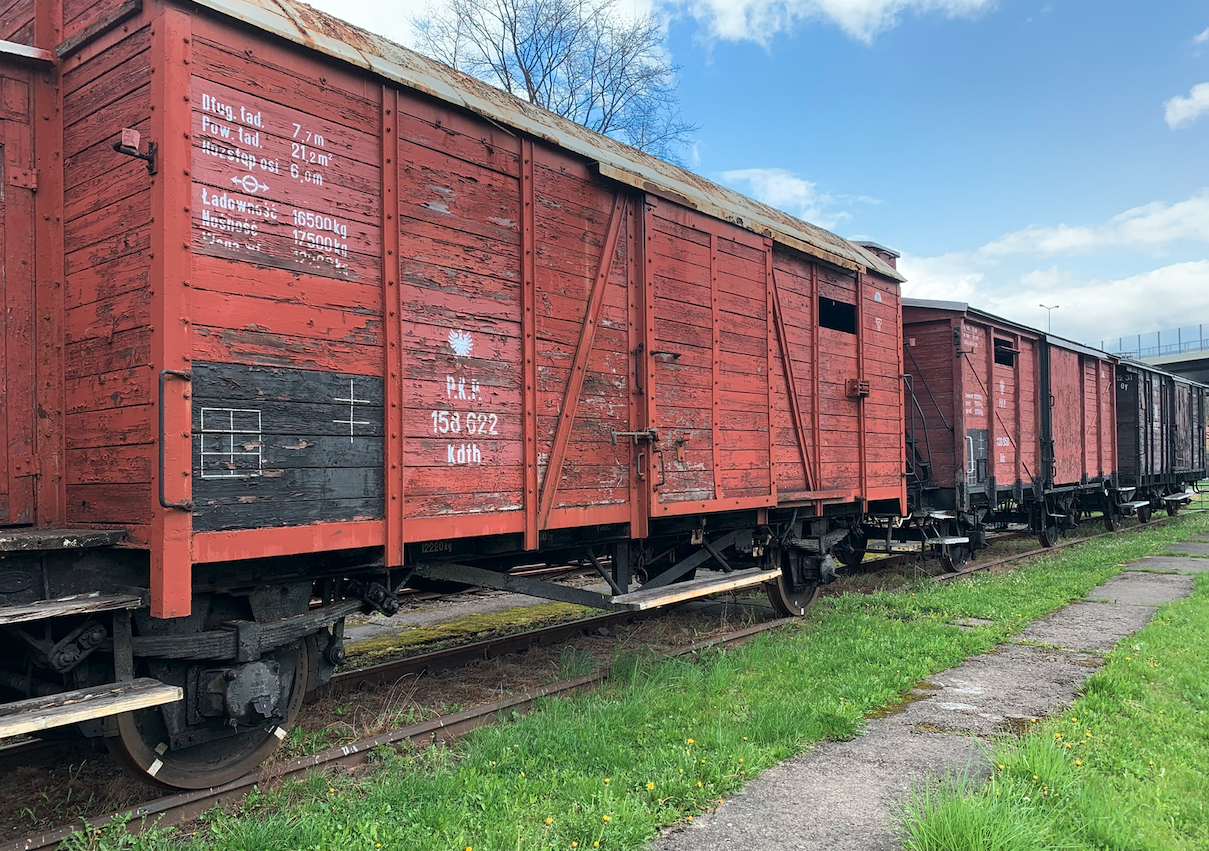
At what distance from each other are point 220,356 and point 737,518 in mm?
5121

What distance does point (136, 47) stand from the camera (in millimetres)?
3625

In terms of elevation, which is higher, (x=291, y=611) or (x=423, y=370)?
(x=423, y=370)

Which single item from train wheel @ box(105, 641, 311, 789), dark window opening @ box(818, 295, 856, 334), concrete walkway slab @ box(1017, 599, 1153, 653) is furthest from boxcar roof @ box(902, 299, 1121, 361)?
train wheel @ box(105, 641, 311, 789)

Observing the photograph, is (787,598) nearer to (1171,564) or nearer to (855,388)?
(855,388)

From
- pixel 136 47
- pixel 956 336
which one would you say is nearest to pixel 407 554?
pixel 136 47

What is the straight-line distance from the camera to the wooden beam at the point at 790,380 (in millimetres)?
7684

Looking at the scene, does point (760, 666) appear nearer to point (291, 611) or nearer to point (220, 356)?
point (291, 611)

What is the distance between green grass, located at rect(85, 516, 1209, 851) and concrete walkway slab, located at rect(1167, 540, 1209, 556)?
8.68 metres

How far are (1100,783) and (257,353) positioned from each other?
14.9 feet

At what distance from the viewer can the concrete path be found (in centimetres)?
348

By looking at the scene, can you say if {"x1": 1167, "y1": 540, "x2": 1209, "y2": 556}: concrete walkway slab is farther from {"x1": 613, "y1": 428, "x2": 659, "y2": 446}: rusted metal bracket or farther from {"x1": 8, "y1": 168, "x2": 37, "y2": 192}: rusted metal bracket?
{"x1": 8, "y1": 168, "x2": 37, "y2": 192}: rusted metal bracket

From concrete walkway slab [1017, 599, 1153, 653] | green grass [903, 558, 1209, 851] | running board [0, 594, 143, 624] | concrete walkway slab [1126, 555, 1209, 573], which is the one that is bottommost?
concrete walkway slab [1126, 555, 1209, 573]

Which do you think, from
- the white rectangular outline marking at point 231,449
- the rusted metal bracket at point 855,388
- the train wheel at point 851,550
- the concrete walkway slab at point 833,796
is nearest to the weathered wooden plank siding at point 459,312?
the white rectangular outline marking at point 231,449

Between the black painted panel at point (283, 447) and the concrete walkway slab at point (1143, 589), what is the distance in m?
8.65
